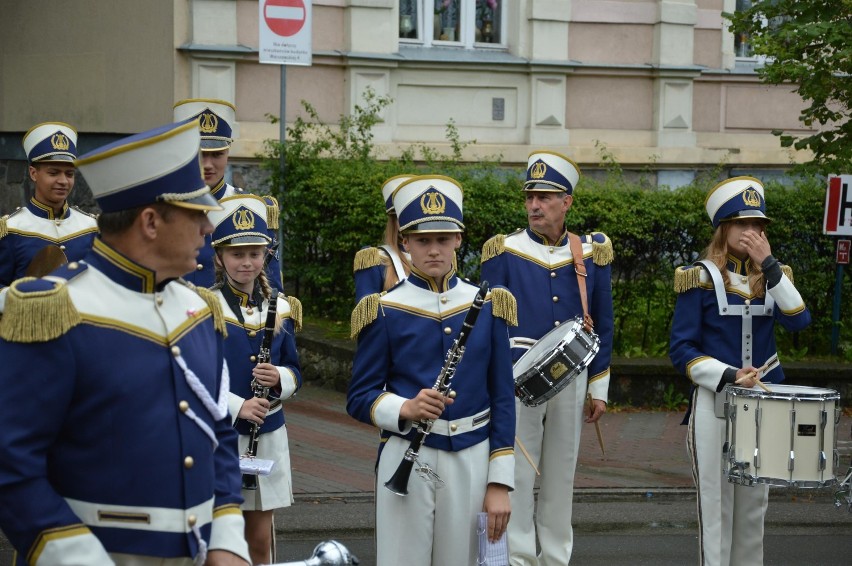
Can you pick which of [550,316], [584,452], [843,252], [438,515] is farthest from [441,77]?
[438,515]

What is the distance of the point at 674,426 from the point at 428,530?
6.92 metres

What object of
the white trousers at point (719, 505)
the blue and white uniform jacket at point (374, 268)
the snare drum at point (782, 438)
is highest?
the blue and white uniform jacket at point (374, 268)

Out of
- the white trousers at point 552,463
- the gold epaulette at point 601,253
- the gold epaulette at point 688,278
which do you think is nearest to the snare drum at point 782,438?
the gold epaulette at point 688,278

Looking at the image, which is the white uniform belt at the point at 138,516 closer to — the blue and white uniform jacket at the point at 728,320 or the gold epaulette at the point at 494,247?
the blue and white uniform jacket at the point at 728,320

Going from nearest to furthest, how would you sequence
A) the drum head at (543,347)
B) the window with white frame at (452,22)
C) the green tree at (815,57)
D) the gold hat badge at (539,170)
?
the drum head at (543,347) < the gold hat badge at (539,170) < the green tree at (815,57) < the window with white frame at (452,22)

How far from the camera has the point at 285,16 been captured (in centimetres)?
1246

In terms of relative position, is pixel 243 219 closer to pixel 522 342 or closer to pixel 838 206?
pixel 522 342

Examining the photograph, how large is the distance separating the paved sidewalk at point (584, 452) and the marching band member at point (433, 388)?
389 centimetres

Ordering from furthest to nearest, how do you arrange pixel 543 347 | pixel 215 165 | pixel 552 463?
pixel 552 463, pixel 215 165, pixel 543 347

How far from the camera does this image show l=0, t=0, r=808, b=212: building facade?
15898 mm

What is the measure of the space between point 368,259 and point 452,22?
1019 cm

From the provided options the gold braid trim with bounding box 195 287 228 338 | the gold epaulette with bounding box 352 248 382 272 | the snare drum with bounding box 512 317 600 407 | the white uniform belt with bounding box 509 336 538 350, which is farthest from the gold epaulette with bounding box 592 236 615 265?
the gold braid trim with bounding box 195 287 228 338

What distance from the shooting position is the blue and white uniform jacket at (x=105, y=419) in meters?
3.50

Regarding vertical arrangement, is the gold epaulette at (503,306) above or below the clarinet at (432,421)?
above
